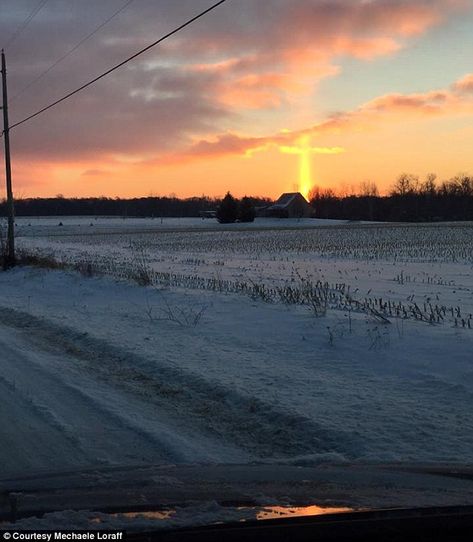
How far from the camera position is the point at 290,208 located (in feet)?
439

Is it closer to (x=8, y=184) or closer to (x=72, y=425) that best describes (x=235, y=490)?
(x=72, y=425)

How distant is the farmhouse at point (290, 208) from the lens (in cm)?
13150

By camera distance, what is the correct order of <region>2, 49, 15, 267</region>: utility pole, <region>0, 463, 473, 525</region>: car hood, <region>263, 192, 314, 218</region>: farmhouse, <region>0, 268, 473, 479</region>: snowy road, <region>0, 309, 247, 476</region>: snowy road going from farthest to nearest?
<region>263, 192, 314, 218</region>: farmhouse
<region>2, 49, 15, 267</region>: utility pole
<region>0, 268, 473, 479</region>: snowy road
<region>0, 309, 247, 476</region>: snowy road
<region>0, 463, 473, 525</region>: car hood

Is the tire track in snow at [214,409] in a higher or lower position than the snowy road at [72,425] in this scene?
lower

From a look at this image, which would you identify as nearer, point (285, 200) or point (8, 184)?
point (8, 184)

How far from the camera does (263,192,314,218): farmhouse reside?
131500 mm

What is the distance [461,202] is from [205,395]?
160665 millimetres

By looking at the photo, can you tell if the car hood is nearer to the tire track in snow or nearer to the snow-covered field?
the snow-covered field

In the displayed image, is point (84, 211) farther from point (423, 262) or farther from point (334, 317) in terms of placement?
point (334, 317)

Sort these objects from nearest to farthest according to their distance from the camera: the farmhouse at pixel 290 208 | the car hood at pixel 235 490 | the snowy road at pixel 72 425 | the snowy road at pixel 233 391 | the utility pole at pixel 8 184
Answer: the car hood at pixel 235 490
the snowy road at pixel 72 425
the snowy road at pixel 233 391
the utility pole at pixel 8 184
the farmhouse at pixel 290 208

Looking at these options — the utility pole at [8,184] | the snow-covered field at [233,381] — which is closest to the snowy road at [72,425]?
the snow-covered field at [233,381]

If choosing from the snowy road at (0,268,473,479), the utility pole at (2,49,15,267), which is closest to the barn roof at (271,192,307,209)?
the utility pole at (2,49,15,267)

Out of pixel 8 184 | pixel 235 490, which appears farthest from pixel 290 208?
pixel 235 490

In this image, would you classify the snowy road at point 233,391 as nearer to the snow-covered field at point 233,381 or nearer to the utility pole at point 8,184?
the snow-covered field at point 233,381
